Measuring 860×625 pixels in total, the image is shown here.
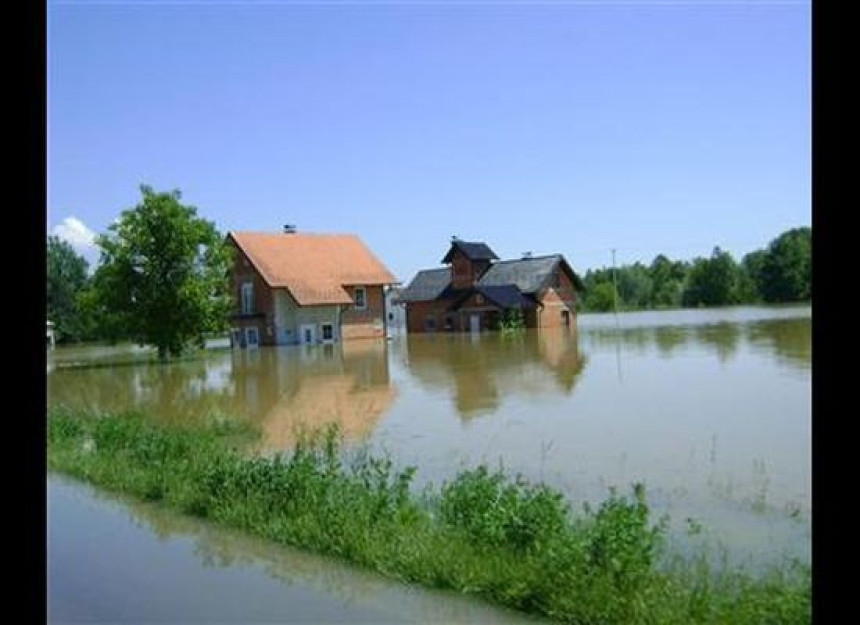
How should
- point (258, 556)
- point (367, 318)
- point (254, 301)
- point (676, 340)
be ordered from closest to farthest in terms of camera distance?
point (258, 556)
point (676, 340)
point (254, 301)
point (367, 318)

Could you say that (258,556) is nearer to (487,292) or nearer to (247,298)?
(247,298)

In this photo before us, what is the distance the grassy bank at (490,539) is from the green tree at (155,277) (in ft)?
82.9

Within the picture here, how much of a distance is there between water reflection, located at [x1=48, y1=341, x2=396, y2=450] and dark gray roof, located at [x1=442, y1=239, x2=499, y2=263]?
17958 millimetres

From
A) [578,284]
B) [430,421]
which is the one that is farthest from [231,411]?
[578,284]

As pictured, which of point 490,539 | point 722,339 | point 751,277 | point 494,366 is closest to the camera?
point 490,539

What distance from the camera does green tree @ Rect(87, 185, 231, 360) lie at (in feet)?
117

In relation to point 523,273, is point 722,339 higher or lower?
lower

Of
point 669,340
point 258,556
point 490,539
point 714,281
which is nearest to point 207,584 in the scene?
point 258,556

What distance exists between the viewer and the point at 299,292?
45188 millimetres

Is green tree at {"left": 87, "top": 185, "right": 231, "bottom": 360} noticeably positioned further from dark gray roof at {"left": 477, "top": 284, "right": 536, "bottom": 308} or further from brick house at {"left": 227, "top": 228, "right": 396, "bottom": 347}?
dark gray roof at {"left": 477, "top": 284, "right": 536, "bottom": 308}

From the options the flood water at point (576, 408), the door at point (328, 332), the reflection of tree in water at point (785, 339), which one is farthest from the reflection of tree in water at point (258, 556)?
the door at point (328, 332)

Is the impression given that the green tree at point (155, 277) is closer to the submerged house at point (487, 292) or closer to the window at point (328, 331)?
the window at point (328, 331)

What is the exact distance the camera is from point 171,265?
3581cm

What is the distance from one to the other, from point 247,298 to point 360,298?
6379 mm
